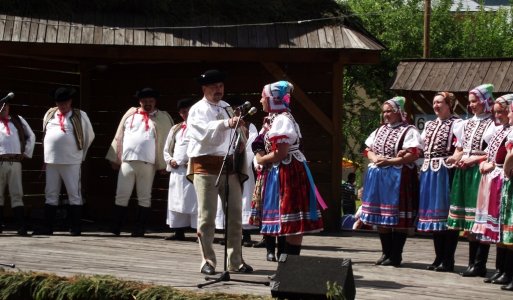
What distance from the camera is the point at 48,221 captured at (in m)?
12.8

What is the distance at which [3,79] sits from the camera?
1398 centimetres

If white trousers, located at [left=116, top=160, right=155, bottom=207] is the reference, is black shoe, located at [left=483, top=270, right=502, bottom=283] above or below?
below

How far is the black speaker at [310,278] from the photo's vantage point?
22.4 feet

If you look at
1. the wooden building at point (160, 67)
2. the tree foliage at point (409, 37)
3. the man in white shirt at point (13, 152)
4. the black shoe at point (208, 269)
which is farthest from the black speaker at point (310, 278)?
the tree foliage at point (409, 37)

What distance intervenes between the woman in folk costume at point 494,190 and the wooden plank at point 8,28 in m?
5.96

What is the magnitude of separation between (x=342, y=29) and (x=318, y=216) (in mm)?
4797

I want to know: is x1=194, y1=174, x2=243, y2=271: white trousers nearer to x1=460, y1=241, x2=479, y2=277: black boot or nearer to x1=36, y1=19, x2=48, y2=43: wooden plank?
x1=460, y1=241, x2=479, y2=277: black boot

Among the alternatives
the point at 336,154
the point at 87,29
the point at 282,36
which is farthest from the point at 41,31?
the point at 336,154

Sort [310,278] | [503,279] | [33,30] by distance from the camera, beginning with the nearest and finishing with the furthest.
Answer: [310,278] → [503,279] → [33,30]

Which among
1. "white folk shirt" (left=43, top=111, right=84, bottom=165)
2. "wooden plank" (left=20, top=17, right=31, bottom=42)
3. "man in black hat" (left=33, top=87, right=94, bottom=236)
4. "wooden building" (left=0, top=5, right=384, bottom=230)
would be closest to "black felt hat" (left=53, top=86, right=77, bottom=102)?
"man in black hat" (left=33, top=87, right=94, bottom=236)

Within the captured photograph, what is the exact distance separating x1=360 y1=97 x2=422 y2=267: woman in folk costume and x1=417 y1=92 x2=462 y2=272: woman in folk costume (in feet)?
0.43

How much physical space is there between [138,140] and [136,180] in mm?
490

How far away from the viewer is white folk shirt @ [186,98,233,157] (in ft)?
28.7

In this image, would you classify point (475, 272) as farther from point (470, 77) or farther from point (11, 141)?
point (11, 141)
